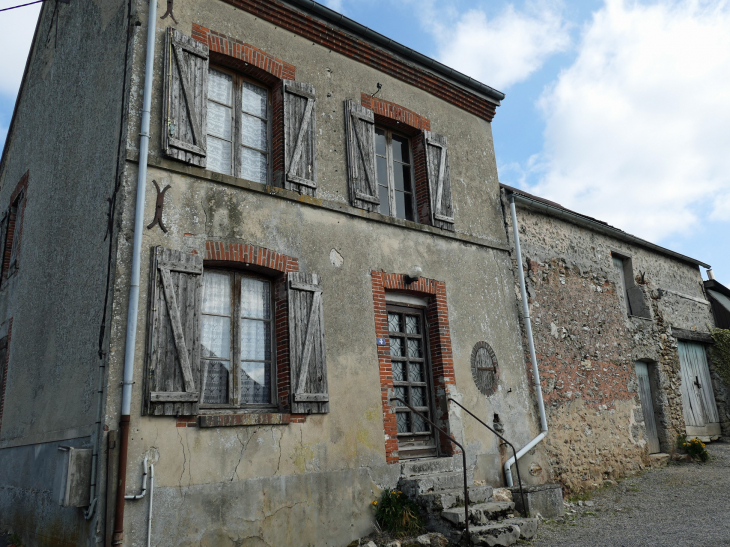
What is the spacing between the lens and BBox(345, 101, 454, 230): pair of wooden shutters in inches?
291

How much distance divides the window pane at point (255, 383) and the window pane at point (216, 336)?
0.88 ft

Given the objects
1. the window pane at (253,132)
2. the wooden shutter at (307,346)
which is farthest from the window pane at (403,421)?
the window pane at (253,132)

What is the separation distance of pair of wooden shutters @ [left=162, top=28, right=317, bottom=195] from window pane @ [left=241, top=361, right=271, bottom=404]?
2.12 m

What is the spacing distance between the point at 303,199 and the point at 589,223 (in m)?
6.46

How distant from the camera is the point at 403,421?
23.7 feet

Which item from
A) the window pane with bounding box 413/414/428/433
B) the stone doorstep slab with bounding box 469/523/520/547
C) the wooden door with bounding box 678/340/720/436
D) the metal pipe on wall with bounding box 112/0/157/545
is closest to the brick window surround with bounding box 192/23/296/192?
the metal pipe on wall with bounding box 112/0/157/545

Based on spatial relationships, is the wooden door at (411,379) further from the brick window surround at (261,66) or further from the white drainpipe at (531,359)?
the brick window surround at (261,66)

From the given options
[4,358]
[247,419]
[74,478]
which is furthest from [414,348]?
[4,358]

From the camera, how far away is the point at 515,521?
627 cm

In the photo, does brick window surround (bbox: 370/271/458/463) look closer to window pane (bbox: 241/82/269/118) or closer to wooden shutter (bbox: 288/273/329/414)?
wooden shutter (bbox: 288/273/329/414)

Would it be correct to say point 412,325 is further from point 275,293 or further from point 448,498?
point 448,498

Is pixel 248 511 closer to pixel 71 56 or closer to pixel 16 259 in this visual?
pixel 16 259

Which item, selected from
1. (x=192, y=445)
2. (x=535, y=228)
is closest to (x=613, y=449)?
(x=535, y=228)

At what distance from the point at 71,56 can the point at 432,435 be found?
7.11 metres
